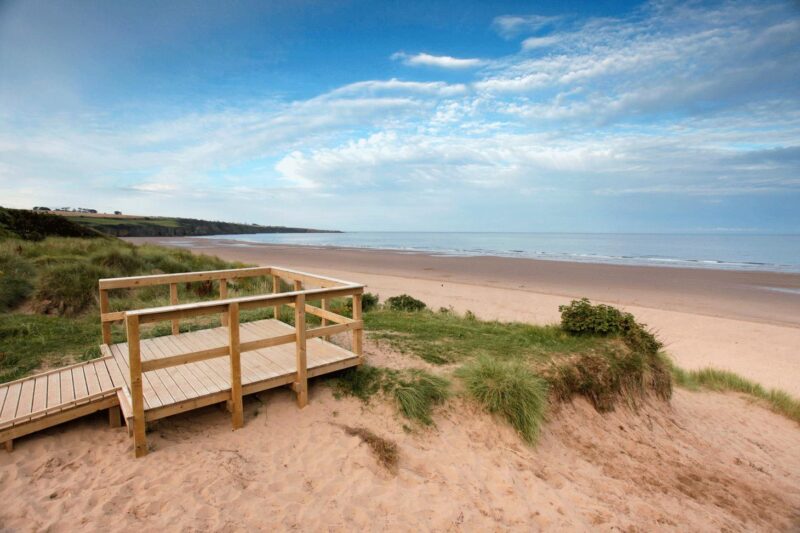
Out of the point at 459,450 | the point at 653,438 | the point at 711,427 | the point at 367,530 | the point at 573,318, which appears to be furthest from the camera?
the point at 573,318

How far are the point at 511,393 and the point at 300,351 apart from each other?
2.88 m

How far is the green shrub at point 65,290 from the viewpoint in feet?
33.2

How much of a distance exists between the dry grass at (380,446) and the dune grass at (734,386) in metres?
7.18

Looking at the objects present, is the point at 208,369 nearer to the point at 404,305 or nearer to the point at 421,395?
the point at 421,395

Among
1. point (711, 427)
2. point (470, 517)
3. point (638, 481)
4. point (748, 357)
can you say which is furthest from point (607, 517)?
point (748, 357)

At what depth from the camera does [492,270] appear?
29547mm

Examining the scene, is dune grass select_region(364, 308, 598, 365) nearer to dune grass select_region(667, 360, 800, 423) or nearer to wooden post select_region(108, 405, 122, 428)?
dune grass select_region(667, 360, 800, 423)

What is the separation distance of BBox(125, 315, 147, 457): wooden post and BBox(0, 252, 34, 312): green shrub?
8169 mm

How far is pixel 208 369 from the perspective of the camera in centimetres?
563

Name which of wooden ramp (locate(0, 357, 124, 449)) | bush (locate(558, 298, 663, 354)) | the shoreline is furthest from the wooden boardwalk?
the shoreline

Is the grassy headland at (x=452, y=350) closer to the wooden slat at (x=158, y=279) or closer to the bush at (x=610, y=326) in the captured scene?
the bush at (x=610, y=326)

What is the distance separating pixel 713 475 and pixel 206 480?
6.54 meters

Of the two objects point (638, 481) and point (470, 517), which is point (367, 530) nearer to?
point (470, 517)

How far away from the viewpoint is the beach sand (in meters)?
3.87
